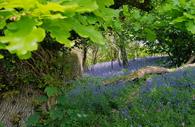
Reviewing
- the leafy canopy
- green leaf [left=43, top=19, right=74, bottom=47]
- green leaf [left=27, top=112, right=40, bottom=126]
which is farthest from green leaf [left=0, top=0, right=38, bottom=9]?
green leaf [left=27, top=112, right=40, bottom=126]

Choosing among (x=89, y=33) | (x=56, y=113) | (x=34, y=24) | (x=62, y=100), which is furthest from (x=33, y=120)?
(x=34, y=24)

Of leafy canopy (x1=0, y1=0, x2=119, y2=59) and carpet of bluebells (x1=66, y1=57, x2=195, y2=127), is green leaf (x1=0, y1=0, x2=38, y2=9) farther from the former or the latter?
carpet of bluebells (x1=66, y1=57, x2=195, y2=127)

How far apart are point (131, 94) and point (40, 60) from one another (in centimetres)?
287

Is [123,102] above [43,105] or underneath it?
underneath

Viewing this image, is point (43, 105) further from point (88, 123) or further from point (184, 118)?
point (184, 118)

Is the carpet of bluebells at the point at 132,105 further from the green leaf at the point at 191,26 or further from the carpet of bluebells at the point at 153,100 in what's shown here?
the green leaf at the point at 191,26

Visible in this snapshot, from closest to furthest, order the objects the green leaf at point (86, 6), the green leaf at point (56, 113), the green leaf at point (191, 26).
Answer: the green leaf at point (86, 6) → the green leaf at point (191, 26) → the green leaf at point (56, 113)

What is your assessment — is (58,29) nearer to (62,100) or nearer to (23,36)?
(23,36)

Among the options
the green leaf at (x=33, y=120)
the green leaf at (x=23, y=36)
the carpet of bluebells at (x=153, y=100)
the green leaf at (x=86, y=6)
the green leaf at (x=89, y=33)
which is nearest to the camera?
the green leaf at (x=23, y=36)

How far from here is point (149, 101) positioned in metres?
8.01

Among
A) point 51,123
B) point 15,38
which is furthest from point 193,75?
point 15,38

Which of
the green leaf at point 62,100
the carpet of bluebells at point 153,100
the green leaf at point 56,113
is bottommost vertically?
the carpet of bluebells at point 153,100

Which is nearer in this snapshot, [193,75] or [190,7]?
[190,7]

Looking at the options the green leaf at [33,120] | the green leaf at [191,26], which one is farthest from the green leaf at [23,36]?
the green leaf at [33,120]
